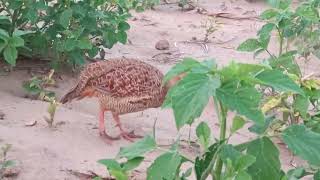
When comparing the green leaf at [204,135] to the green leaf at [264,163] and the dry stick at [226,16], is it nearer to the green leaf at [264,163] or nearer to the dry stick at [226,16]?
the green leaf at [264,163]

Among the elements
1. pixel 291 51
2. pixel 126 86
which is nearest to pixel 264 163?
pixel 126 86

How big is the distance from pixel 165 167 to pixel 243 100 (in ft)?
1.20

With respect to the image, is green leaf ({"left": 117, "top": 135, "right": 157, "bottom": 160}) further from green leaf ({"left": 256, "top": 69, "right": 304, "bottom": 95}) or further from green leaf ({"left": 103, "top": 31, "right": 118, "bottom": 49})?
green leaf ({"left": 103, "top": 31, "right": 118, "bottom": 49})

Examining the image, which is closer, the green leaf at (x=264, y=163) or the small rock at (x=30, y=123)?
the green leaf at (x=264, y=163)

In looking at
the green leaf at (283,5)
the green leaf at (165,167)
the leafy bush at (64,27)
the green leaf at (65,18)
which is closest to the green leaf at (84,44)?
the leafy bush at (64,27)

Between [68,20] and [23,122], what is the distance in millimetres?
1083

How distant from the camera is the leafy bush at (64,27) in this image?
215 inches

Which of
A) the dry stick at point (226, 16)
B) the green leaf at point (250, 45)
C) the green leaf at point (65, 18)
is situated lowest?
the dry stick at point (226, 16)

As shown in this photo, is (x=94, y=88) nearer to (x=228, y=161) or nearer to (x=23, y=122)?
(x=23, y=122)

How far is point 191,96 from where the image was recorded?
227 centimetres

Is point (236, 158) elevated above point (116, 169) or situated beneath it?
elevated above

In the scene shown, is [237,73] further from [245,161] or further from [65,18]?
[65,18]

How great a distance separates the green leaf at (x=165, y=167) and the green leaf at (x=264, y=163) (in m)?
0.25

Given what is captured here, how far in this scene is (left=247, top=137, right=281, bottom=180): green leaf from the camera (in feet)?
8.13
